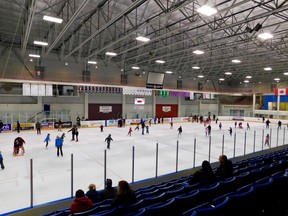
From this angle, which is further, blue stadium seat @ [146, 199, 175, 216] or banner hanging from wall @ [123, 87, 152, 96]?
banner hanging from wall @ [123, 87, 152, 96]

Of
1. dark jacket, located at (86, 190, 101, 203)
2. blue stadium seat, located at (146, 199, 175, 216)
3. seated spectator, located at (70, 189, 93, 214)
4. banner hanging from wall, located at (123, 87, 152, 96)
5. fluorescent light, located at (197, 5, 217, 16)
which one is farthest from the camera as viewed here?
banner hanging from wall, located at (123, 87, 152, 96)

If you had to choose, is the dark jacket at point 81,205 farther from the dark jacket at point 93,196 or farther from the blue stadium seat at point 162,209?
the blue stadium seat at point 162,209

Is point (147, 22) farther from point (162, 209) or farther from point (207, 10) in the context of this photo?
point (162, 209)

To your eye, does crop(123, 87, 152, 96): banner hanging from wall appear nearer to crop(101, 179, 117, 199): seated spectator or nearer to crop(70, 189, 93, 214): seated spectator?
crop(101, 179, 117, 199): seated spectator

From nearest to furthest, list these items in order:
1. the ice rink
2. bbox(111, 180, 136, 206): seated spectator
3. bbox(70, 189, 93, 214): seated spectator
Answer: bbox(111, 180, 136, 206): seated spectator
bbox(70, 189, 93, 214): seated spectator
the ice rink

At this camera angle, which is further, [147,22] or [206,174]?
[147,22]

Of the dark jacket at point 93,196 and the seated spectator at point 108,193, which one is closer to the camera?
the seated spectator at point 108,193

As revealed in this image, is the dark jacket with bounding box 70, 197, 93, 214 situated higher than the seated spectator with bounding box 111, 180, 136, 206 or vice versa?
the seated spectator with bounding box 111, 180, 136, 206

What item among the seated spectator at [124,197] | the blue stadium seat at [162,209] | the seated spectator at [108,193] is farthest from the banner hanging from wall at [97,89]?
the blue stadium seat at [162,209]

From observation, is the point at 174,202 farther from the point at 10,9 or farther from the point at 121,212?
the point at 10,9

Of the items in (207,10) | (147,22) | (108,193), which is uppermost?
(147,22)

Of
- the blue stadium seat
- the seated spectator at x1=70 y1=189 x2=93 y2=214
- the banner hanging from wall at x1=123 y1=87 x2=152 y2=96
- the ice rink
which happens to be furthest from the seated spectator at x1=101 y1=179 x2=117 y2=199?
the banner hanging from wall at x1=123 y1=87 x2=152 y2=96

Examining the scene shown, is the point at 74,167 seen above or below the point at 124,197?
below

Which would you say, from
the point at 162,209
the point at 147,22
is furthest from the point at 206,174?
the point at 147,22
